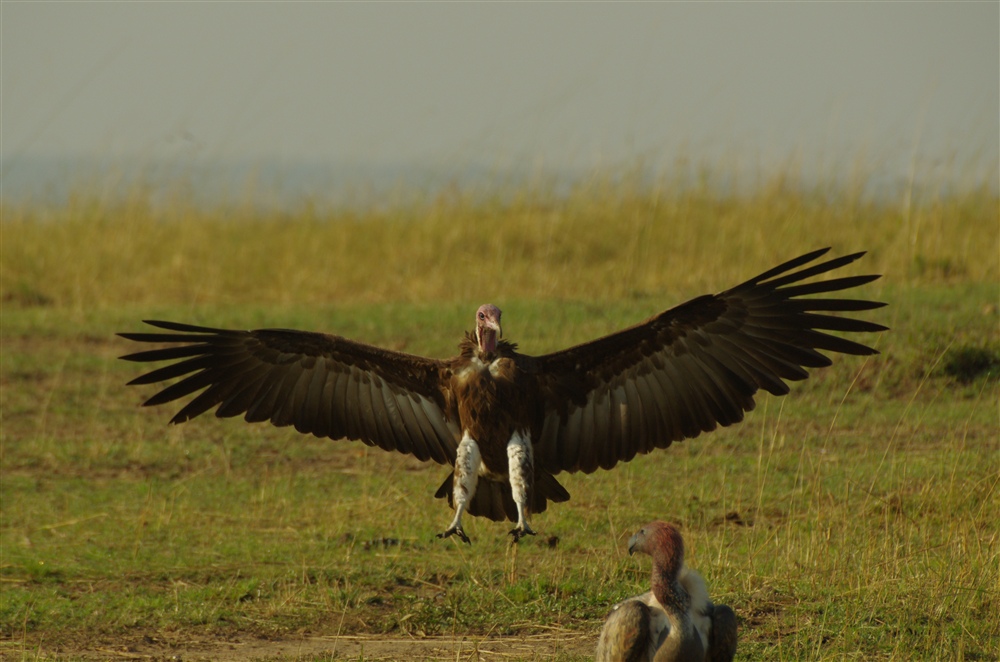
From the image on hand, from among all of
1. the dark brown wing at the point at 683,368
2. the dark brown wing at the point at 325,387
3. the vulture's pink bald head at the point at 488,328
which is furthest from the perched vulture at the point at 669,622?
the dark brown wing at the point at 325,387

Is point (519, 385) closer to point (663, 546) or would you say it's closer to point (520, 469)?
point (520, 469)

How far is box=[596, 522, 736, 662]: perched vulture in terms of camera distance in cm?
456

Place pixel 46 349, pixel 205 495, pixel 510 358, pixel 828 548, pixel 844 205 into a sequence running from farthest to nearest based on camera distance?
pixel 844 205 → pixel 46 349 → pixel 205 495 → pixel 828 548 → pixel 510 358

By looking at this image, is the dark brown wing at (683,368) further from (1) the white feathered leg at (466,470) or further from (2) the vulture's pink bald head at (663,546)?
(2) the vulture's pink bald head at (663,546)

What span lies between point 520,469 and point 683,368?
850mm

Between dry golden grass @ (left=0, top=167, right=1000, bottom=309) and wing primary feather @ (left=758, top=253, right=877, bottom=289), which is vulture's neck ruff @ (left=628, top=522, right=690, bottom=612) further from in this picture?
dry golden grass @ (left=0, top=167, right=1000, bottom=309)

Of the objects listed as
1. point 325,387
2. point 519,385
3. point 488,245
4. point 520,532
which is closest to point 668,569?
point 520,532

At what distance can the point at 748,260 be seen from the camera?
12.5 m

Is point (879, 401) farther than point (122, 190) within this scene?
No

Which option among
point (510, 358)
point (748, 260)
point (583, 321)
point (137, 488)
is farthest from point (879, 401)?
point (137, 488)

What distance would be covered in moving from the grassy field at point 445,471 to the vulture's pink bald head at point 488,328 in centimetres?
115

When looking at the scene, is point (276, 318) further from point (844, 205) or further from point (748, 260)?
point (844, 205)

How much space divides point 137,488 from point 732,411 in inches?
157

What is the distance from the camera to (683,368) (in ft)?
20.0
